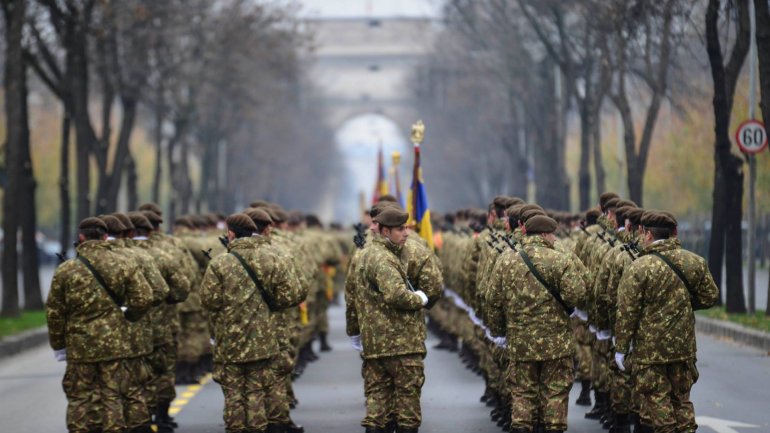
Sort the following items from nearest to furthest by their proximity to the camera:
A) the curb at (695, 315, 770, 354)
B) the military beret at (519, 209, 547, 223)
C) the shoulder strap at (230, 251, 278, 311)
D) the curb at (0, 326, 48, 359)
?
the military beret at (519, 209, 547, 223), the shoulder strap at (230, 251, 278, 311), the curb at (695, 315, 770, 354), the curb at (0, 326, 48, 359)

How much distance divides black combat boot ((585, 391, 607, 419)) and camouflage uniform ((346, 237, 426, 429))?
2928 millimetres

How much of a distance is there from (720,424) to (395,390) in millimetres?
3486

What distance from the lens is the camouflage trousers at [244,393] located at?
11672 millimetres

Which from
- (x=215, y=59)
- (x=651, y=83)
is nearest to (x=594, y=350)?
(x=651, y=83)

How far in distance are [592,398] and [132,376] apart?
570cm

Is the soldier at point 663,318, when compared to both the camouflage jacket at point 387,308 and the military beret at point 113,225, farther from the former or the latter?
the military beret at point 113,225

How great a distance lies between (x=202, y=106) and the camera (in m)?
47.7

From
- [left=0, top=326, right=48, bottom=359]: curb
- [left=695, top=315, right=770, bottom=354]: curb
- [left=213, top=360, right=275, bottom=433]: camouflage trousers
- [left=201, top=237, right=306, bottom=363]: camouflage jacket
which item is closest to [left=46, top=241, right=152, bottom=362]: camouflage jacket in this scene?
[left=201, top=237, right=306, bottom=363]: camouflage jacket

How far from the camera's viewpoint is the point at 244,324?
11.7m

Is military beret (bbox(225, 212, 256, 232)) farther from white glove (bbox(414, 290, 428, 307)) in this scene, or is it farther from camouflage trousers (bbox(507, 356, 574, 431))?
camouflage trousers (bbox(507, 356, 574, 431))

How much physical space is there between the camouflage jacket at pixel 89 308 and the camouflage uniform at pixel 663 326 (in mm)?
3723

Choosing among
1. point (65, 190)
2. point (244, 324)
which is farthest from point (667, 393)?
point (65, 190)

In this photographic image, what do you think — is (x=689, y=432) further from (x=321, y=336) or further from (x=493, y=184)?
(x=493, y=184)

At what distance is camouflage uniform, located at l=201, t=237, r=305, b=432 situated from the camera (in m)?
11.7
